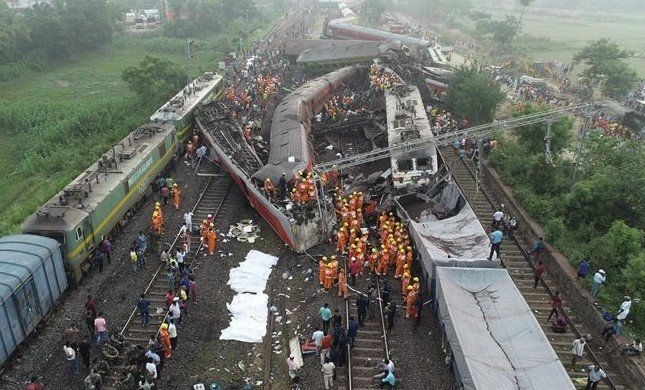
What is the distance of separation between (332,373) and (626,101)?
3000 centimetres

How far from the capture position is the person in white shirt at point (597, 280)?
13.3 m

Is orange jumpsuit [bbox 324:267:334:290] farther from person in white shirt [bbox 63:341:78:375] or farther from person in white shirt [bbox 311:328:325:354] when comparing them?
person in white shirt [bbox 63:341:78:375]

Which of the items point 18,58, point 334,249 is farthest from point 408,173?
point 18,58

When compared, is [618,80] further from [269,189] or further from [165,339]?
[165,339]

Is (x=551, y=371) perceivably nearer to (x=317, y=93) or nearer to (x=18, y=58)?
(x=317, y=93)

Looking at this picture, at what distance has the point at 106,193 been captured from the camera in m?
16.1

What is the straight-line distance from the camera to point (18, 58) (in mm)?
46844

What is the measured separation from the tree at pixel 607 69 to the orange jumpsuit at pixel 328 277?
98.1 feet

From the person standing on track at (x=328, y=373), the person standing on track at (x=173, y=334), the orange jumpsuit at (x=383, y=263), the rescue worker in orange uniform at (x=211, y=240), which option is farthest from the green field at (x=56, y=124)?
the person standing on track at (x=328, y=373)

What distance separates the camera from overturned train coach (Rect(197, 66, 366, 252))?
1625 cm

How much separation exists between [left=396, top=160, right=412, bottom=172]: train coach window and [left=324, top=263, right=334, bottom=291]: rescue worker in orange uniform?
606 centimetres

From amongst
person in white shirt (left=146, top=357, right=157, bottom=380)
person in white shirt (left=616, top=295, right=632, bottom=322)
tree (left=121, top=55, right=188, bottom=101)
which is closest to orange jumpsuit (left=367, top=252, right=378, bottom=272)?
person in white shirt (left=616, top=295, right=632, bottom=322)

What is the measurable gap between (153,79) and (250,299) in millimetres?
22794

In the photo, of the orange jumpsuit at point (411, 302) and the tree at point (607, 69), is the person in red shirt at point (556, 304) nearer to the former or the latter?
the orange jumpsuit at point (411, 302)
